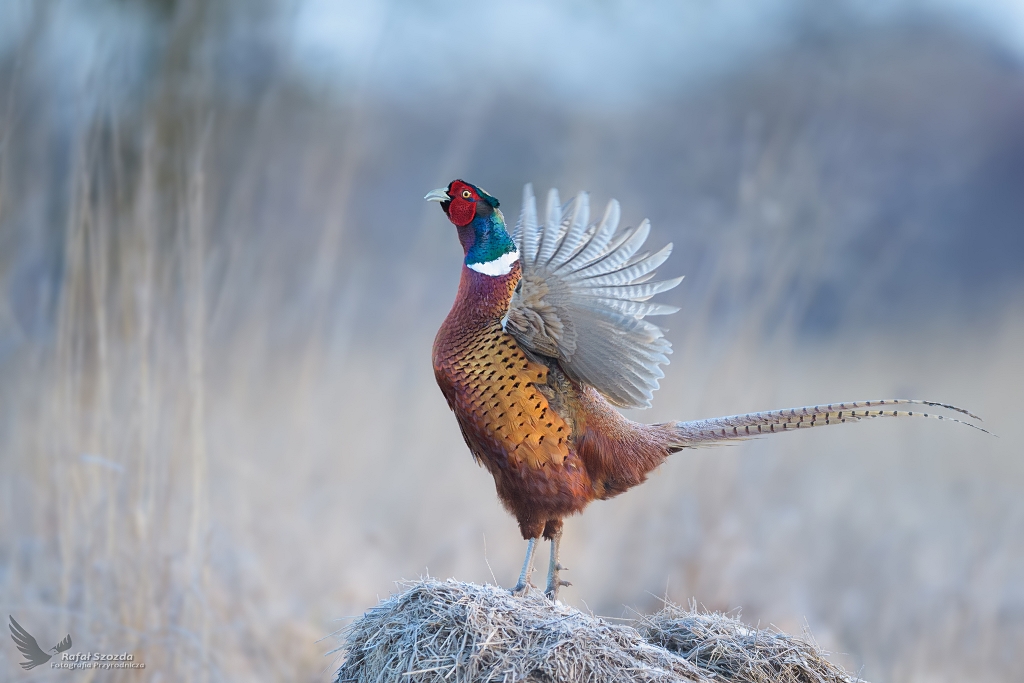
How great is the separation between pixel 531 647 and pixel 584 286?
115cm

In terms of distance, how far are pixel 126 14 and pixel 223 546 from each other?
2.54 meters

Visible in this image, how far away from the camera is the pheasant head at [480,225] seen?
8.82 feet

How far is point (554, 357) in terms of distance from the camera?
2711 millimetres

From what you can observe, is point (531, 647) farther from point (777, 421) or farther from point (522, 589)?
point (777, 421)

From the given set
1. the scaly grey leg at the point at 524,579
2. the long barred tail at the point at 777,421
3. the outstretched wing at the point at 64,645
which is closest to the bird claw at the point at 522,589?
the scaly grey leg at the point at 524,579

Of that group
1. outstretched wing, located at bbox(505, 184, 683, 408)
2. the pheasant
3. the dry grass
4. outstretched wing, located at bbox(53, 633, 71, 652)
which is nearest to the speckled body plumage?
the pheasant

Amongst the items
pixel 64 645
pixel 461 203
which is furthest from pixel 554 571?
pixel 64 645

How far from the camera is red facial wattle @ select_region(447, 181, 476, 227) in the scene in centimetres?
268

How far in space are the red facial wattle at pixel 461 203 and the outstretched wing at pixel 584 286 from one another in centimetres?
19

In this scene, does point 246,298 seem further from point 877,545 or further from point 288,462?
point 877,545

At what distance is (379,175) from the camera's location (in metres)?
5.34

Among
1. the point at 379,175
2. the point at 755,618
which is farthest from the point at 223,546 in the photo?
the point at 755,618

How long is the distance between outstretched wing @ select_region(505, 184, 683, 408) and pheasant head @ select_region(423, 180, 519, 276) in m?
0.11

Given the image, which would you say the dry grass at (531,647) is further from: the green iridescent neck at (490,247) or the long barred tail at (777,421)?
the green iridescent neck at (490,247)
